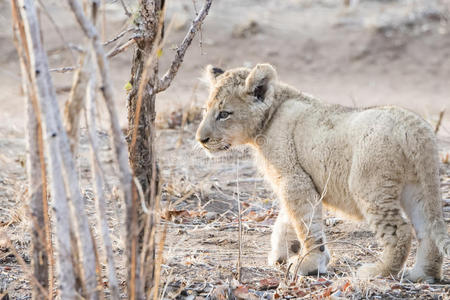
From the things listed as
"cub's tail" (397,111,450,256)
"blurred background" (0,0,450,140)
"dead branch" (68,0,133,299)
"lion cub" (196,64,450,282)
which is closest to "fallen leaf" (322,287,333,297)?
"lion cub" (196,64,450,282)

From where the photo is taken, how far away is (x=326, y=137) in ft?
16.0

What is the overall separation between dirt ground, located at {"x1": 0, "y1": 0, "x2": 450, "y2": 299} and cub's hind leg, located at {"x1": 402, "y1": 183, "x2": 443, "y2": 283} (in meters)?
0.16

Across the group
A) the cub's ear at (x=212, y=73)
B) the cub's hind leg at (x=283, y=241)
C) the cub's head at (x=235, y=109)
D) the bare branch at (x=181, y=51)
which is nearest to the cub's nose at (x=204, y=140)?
the cub's head at (x=235, y=109)

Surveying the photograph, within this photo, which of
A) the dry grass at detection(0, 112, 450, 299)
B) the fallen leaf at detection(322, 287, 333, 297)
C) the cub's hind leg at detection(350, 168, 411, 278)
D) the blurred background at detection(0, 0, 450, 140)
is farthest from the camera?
the blurred background at detection(0, 0, 450, 140)

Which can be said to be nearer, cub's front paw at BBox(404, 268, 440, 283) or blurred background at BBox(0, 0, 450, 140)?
cub's front paw at BBox(404, 268, 440, 283)

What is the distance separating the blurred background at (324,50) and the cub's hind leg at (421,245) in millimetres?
8700

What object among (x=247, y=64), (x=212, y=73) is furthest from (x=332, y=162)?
(x=247, y=64)

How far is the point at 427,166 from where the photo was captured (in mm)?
4484

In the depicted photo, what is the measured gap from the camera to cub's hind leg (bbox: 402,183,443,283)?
14.9 ft

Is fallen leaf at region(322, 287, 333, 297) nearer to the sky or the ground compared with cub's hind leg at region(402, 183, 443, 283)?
nearer to the ground

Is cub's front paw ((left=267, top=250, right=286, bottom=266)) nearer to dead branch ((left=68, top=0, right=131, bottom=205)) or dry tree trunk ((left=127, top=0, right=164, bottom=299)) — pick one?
dry tree trunk ((left=127, top=0, right=164, bottom=299))

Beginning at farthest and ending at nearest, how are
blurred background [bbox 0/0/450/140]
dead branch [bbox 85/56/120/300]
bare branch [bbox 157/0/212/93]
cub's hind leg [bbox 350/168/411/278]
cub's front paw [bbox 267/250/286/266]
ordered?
blurred background [bbox 0/0/450/140]
cub's front paw [bbox 267/250/286/266]
cub's hind leg [bbox 350/168/411/278]
bare branch [bbox 157/0/212/93]
dead branch [bbox 85/56/120/300]

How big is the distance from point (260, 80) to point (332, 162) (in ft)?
2.76

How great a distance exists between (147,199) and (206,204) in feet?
8.54
